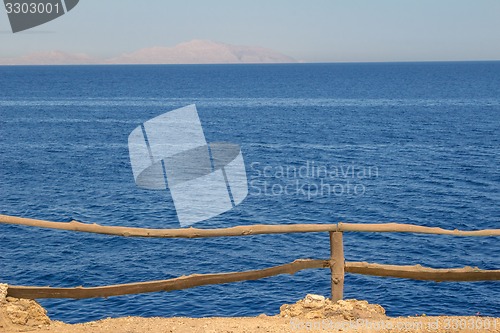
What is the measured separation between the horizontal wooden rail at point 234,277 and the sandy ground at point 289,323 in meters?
0.37

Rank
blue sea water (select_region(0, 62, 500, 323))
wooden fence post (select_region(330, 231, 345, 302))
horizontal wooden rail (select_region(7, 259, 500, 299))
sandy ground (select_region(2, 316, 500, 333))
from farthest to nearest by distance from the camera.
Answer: blue sea water (select_region(0, 62, 500, 323)), horizontal wooden rail (select_region(7, 259, 500, 299)), wooden fence post (select_region(330, 231, 345, 302)), sandy ground (select_region(2, 316, 500, 333))

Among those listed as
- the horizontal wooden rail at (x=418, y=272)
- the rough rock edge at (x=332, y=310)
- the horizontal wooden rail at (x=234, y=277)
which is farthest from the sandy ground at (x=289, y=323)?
the horizontal wooden rail at (x=418, y=272)

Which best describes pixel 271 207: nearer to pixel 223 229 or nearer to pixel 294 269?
pixel 294 269

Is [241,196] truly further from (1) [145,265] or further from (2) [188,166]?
(1) [145,265]

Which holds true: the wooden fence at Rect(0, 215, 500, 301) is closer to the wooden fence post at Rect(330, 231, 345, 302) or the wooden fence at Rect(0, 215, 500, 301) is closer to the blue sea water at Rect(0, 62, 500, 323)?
the wooden fence post at Rect(330, 231, 345, 302)

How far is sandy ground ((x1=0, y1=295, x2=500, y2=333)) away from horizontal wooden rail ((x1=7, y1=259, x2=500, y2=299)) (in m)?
0.37

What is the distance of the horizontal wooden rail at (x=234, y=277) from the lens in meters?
9.02

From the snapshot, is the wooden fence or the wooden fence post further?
the wooden fence post

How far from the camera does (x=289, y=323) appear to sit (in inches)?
353

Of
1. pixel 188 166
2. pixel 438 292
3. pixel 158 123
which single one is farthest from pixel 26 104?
pixel 438 292

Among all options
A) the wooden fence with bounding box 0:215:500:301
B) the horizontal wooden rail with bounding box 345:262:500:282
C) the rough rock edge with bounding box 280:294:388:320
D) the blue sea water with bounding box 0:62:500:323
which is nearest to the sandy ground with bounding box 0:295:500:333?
the rough rock edge with bounding box 280:294:388:320

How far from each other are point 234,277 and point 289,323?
41.1 inches

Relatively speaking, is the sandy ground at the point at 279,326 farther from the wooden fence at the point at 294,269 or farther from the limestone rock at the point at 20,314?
the wooden fence at the point at 294,269

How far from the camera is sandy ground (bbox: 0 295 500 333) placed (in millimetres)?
8742
